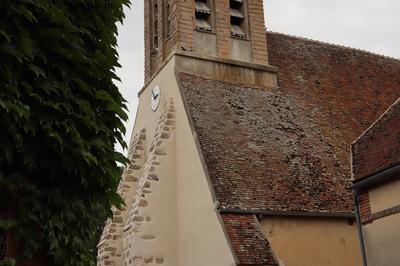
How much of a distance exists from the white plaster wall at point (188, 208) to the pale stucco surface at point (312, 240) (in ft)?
3.82

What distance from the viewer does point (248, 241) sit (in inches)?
424

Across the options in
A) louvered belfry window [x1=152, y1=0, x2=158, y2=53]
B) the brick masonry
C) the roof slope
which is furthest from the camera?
louvered belfry window [x1=152, y1=0, x2=158, y2=53]

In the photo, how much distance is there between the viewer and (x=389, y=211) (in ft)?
31.0

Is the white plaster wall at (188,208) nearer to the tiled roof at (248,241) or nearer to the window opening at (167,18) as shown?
the tiled roof at (248,241)

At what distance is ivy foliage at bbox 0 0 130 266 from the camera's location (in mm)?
4676

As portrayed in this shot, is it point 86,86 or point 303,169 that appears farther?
point 303,169

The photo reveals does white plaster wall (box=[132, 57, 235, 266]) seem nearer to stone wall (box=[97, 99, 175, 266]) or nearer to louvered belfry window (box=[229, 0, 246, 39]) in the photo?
stone wall (box=[97, 99, 175, 266])

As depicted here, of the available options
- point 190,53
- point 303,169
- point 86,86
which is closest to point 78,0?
point 86,86

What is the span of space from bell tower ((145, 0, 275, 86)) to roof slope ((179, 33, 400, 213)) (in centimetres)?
87

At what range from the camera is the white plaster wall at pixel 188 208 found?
11531 mm

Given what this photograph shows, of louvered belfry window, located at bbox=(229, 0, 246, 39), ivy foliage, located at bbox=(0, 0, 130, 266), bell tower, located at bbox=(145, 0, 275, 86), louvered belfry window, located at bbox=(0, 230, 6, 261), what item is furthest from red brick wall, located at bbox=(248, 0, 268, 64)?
louvered belfry window, located at bbox=(0, 230, 6, 261)

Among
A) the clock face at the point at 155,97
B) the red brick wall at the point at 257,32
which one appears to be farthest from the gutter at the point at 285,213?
the red brick wall at the point at 257,32

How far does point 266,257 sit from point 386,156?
2908 mm

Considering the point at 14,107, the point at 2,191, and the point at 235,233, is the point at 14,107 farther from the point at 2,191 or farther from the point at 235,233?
the point at 235,233
